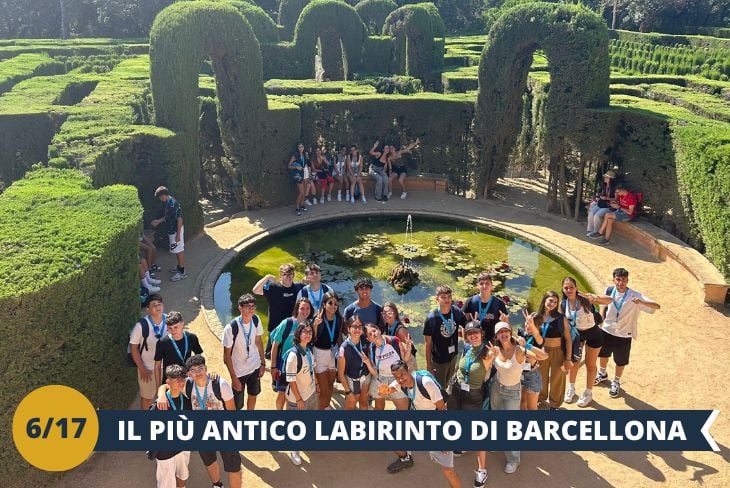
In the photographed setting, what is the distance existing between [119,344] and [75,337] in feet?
2.86

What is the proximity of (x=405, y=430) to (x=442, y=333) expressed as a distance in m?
1.40

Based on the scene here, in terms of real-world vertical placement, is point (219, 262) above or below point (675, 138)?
below

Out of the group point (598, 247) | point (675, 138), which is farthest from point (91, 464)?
point (675, 138)

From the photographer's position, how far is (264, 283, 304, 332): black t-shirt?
307 inches

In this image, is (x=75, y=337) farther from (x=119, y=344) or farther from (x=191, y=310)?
(x=191, y=310)

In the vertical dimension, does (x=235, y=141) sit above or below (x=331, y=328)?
above

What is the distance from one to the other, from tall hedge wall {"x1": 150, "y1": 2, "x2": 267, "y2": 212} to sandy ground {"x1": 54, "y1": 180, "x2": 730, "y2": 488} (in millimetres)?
3237

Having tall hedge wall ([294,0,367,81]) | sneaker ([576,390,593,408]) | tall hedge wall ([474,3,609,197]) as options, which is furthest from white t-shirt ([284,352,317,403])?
tall hedge wall ([294,0,367,81])

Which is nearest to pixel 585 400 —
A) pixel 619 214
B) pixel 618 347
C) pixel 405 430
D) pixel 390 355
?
Result: pixel 618 347

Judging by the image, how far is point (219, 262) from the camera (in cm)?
1227

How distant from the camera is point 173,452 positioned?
5707mm

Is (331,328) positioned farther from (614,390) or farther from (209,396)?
(614,390)

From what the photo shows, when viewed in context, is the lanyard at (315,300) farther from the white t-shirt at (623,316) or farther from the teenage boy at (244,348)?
the white t-shirt at (623,316)

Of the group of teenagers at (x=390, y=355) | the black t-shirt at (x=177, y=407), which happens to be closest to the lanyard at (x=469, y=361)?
the group of teenagers at (x=390, y=355)
